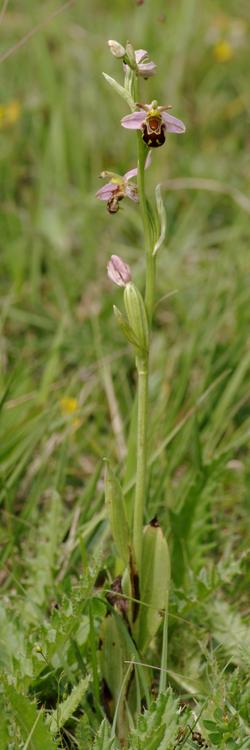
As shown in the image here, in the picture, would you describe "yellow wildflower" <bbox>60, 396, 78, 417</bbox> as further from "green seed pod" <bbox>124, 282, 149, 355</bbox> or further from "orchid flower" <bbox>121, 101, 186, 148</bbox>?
"orchid flower" <bbox>121, 101, 186, 148</bbox>

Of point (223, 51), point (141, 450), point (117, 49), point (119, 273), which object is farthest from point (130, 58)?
point (223, 51)

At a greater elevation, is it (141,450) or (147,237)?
(147,237)

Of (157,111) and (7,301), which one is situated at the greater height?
(7,301)

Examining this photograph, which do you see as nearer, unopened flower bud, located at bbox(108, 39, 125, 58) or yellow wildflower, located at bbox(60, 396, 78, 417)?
unopened flower bud, located at bbox(108, 39, 125, 58)

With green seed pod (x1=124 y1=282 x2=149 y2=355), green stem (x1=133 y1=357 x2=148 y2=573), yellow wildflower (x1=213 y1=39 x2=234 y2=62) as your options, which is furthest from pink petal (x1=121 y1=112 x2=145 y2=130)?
yellow wildflower (x1=213 y1=39 x2=234 y2=62)

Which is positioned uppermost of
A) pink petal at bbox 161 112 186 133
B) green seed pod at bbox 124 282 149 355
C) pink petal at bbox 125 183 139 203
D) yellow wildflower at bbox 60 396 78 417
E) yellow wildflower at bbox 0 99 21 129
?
yellow wildflower at bbox 0 99 21 129

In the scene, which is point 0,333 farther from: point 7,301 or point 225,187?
point 225,187

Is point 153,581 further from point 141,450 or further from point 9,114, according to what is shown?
point 9,114

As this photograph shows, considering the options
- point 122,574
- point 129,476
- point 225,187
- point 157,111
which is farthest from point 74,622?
point 225,187
